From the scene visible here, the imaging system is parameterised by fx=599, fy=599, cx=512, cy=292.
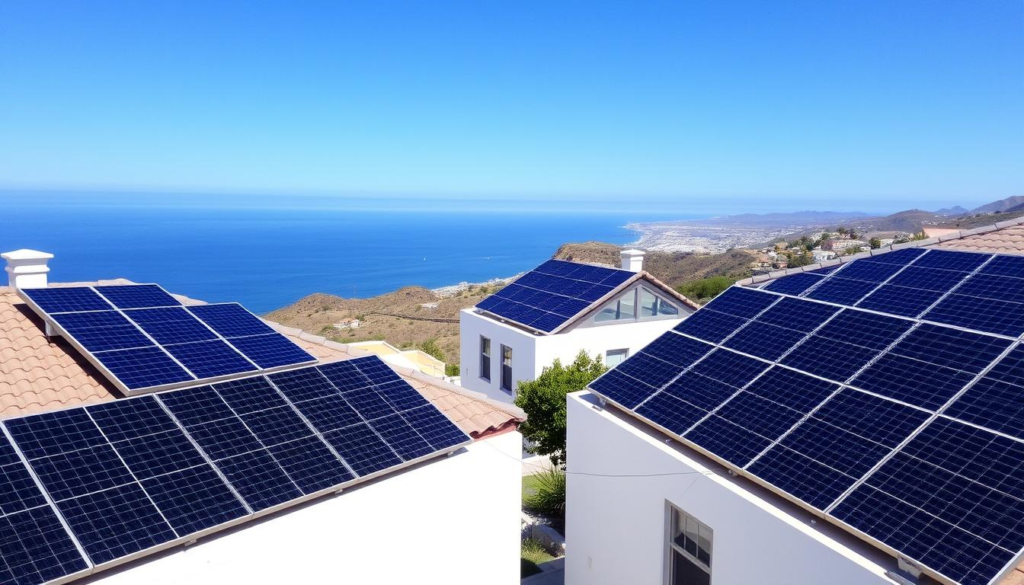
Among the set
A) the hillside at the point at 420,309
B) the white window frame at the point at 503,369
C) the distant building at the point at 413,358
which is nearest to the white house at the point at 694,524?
the white window frame at the point at 503,369

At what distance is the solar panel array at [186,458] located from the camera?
5344 millimetres

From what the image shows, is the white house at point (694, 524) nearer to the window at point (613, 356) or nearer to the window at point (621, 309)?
the window at point (621, 309)

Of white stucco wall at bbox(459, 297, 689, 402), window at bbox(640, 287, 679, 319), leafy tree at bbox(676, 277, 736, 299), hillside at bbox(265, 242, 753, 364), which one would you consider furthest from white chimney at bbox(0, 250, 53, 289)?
leafy tree at bbox(676, 277, 736, 299)

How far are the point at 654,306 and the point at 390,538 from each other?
1633cm

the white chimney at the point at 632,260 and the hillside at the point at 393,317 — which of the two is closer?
the white chimney at the point at 632,260

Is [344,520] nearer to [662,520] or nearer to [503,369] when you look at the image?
[662,520]

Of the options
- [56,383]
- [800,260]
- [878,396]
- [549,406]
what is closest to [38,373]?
[56,383]

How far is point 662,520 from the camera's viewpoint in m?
8.40

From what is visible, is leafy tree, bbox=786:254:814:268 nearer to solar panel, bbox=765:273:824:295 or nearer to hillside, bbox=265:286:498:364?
hillside, bbox=265:286:498:364

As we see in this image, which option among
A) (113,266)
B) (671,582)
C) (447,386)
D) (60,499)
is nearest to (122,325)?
(60,499)

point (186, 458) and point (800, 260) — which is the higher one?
point (186, 458)

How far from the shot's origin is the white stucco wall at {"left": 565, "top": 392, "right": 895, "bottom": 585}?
6254mm

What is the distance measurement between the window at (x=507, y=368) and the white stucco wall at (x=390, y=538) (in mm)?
12160

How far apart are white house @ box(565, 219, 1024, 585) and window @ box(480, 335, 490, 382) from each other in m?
11.9
